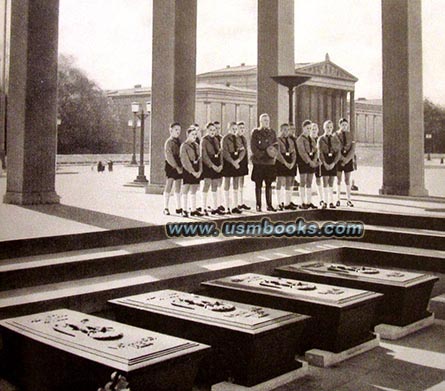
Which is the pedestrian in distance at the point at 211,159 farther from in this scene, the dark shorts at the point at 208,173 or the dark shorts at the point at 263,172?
the dark shorts at the point at 263,172

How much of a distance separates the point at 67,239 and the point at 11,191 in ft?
15.6

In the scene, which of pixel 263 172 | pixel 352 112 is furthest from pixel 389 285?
pixel 352 112

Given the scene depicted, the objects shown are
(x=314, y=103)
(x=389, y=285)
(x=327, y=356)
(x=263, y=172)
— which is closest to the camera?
(x=327, y=356)

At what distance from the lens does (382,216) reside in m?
10.6

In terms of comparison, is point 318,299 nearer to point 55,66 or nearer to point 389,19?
point 55,66

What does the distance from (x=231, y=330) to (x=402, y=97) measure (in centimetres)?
1186

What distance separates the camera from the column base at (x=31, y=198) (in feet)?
38.1

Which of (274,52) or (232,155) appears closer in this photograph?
(232,155)

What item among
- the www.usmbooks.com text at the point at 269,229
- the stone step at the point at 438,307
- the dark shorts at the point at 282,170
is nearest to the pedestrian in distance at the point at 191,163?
the www.usmbooks.com text at the point at 269,229

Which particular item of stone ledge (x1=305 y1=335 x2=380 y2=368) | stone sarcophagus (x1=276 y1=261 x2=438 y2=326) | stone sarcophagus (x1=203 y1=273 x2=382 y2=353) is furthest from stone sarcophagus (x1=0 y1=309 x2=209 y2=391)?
stone sarcophagus (x1=276 y1=261 x2=438 y2=326)

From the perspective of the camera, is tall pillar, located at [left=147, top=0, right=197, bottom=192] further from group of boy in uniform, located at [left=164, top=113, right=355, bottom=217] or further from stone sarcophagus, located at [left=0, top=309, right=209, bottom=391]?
stone sarcophagus, located at [left=0, top=309, right=209, bottom=391]

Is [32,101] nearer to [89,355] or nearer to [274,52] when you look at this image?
[274,52]

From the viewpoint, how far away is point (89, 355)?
175 inches

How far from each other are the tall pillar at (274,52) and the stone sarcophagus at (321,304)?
926 cm
